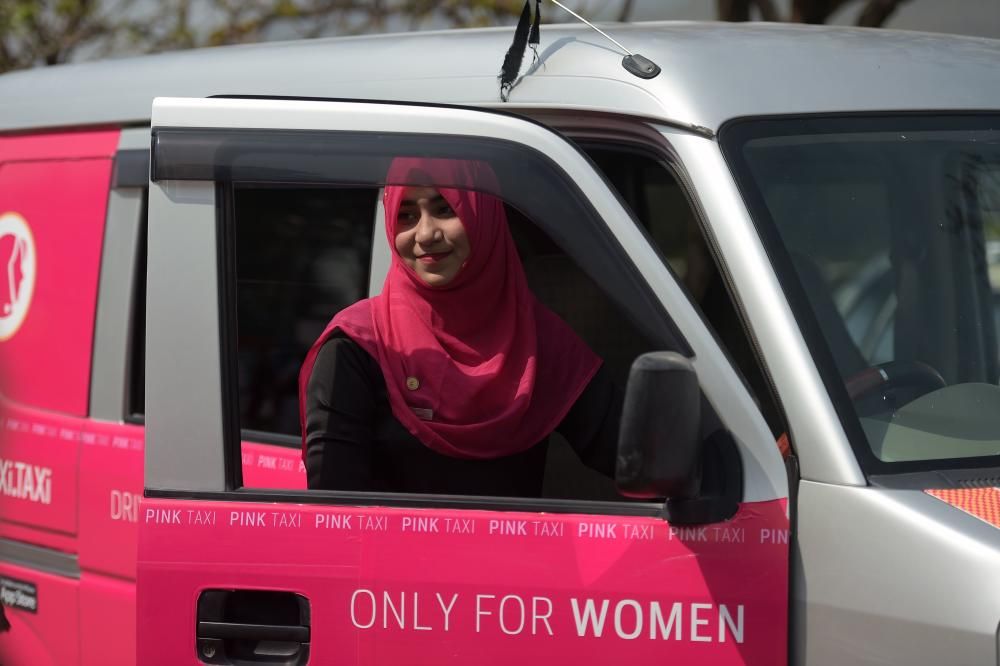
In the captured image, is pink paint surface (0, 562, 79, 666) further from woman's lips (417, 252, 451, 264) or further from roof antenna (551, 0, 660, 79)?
roof antenna (551, 0, 660, 79)

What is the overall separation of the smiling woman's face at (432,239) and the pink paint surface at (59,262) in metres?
1.24

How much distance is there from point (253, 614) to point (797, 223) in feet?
3.75

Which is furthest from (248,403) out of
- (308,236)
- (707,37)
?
(707,37)

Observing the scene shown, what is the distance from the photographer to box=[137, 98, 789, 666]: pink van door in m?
1.90

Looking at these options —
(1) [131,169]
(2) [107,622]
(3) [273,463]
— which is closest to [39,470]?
(2) [107,622]

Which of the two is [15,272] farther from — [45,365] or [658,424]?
[658,424]

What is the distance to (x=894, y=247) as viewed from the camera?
8.46 feet

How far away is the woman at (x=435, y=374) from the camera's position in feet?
7.08

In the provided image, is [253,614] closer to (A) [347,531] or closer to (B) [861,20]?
(A) [347,531]

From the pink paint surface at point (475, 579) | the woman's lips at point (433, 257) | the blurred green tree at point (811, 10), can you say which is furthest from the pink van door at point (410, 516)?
the blurred green tree at point (811, 10)

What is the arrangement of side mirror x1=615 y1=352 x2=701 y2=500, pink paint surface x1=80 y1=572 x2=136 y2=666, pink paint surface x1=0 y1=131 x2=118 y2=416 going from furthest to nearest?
pink paint surface x1=0 y1=131 x2=118 y2=416, pink paint surface x1=80 y1=572 x2=136 y2=666, side mirror x1=615 y1=352 x2=701 y2=500

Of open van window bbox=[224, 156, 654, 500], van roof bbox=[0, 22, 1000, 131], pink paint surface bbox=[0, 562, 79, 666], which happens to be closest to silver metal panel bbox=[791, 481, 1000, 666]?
open van window bbox=[224, 156, 654, 500]

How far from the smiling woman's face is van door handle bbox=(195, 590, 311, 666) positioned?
2.06 feet

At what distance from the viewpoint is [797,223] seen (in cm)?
212
